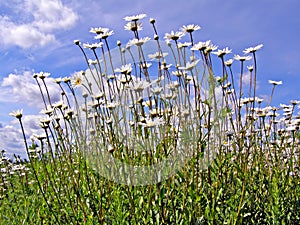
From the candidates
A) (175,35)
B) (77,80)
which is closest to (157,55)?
(175,35)

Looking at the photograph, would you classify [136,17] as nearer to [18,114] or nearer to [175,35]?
[175,35]

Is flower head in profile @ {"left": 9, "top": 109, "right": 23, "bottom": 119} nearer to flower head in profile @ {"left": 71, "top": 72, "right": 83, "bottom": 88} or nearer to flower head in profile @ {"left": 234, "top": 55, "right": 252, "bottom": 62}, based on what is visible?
flower head in profile @ {"left": 71, "top": 72, "right": 83, "bottom": 88}

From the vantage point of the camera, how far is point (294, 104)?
3316mm

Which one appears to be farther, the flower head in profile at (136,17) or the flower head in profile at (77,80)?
the flower head in profile at (77,80)

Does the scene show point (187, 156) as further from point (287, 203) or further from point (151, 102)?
point (287, 203)

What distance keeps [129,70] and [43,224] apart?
1.38 m

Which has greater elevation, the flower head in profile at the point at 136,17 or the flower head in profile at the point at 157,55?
the flower head in profile at the point at 136,17

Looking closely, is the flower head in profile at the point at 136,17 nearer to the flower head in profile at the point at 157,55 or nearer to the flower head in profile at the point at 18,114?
the flower head in profile at the point at 157,55

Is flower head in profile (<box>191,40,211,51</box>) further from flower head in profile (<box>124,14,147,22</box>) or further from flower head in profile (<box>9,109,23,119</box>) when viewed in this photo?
flower head in profile (<box>9,109,23,119</box>)

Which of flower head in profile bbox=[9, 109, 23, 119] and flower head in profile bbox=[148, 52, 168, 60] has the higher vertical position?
flower head in profile bbox=[148, 52, 168, 60]

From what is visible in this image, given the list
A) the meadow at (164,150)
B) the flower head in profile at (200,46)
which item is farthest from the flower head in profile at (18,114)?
the flower head in profile at (200,46)

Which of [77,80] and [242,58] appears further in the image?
[77,80]

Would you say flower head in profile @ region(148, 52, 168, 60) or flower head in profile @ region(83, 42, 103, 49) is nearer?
flower head in profile @ region(148, 52, 168, 60)

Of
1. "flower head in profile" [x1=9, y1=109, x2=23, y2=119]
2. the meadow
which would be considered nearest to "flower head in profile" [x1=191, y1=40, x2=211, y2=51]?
the meadow
